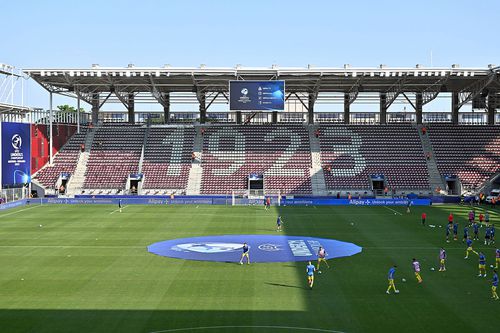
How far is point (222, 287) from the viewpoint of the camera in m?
28.8

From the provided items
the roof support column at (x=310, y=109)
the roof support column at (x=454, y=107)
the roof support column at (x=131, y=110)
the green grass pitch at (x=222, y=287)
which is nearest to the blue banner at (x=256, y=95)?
the roof support column at (x=310, y=109)

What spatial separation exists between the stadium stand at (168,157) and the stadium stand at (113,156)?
5.58 feet

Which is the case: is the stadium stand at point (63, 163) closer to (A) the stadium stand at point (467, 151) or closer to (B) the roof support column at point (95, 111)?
(B) the roof support column at point (95, 111)

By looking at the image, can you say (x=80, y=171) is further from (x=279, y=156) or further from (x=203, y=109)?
(x=279, y=156)

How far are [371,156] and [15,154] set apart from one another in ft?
151

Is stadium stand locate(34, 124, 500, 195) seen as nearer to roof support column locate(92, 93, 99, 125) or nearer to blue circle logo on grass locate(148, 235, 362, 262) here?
roof support column locate(92, 93, 99, 125)

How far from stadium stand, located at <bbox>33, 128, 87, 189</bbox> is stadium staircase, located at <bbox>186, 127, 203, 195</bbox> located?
1597 cm

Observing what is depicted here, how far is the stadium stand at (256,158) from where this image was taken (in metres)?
76.6

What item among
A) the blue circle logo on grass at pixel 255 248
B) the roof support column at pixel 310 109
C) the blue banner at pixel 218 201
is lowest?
the blue circle logo on grass at pixel 255 248

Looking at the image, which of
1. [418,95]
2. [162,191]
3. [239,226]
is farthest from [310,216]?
[418,95]

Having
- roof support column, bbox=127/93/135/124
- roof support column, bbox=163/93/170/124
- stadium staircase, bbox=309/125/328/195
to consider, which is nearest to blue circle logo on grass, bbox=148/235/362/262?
stadium staircase, bbox=309/125/328/195

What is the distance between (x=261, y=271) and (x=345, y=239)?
511 inches

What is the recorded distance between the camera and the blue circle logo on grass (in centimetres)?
3650

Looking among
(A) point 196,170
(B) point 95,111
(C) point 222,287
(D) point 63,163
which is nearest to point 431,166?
(A) point 196,170
